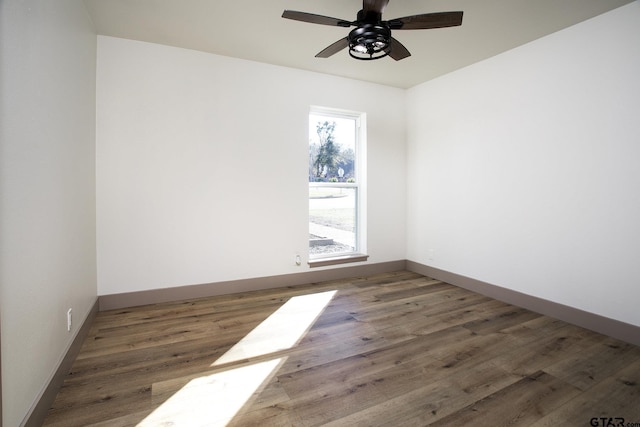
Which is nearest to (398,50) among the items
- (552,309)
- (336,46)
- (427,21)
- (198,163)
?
(427,21)

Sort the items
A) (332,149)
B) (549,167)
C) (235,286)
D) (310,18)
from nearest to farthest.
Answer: (310,18) < (549,167) < (235,286) < (332,149)

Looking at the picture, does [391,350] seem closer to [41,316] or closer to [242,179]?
[41,316]

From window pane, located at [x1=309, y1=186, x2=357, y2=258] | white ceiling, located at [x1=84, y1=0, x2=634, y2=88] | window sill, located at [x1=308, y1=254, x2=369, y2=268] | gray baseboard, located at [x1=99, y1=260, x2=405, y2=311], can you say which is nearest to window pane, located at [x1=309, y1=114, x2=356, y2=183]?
window pane, located at [x1=309, y1=186, x2=357, y2=258]

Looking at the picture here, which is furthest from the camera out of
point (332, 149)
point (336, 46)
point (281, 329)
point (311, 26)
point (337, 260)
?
point (332, 149)

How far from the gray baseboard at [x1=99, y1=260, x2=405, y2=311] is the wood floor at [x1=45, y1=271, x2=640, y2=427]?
5.4 inches

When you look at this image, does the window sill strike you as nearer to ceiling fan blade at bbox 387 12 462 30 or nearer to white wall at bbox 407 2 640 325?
white wall at bbox 407 2 640 325

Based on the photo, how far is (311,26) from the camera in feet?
9.48

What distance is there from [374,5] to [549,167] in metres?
2.31

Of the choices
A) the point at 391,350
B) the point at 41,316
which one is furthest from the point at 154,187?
the point at 391,350

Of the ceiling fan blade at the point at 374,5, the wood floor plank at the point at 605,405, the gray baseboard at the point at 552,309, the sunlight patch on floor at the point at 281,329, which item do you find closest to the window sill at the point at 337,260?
the sunlight patch on floor at the point at 281,329

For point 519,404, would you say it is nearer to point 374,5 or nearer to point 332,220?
point 374,5

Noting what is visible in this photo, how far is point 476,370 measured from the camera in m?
2.12

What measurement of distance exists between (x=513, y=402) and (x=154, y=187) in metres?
3.50

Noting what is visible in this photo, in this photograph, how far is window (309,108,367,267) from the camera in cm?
425
